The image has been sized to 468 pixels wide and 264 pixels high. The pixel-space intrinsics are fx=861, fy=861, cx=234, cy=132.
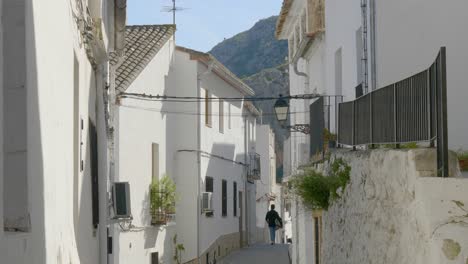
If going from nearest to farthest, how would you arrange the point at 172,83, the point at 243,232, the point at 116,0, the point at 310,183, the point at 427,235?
the point at 427,235 → the point at 310,183 → the point at 116,0 → the point at 172,83 → the point at 243,232

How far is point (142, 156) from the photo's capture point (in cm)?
2203

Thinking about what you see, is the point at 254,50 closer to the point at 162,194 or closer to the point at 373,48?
the point at 162,194

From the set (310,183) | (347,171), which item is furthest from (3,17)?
(310,183)

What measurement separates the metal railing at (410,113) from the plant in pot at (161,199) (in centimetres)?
1211

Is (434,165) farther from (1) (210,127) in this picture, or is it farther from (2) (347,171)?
(1) (210,127)

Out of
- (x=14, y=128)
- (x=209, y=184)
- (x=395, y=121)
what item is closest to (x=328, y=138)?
(x=395, y=121)

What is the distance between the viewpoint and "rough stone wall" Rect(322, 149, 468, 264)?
6.21 meters

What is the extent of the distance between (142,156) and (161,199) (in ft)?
5.56

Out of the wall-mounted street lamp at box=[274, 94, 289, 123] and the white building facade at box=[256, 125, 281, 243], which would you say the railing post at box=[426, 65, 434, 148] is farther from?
the white building facade at box=[256, 125, 281, 243]

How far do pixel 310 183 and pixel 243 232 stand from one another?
24.9 metres

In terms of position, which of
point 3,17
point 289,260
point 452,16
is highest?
point 452,16

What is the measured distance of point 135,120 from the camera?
21.6 meters

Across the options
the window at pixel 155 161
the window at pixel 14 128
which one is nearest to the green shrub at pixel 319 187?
the window at pixel 14 128

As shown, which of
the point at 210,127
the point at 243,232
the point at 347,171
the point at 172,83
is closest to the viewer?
the point at 347,171
